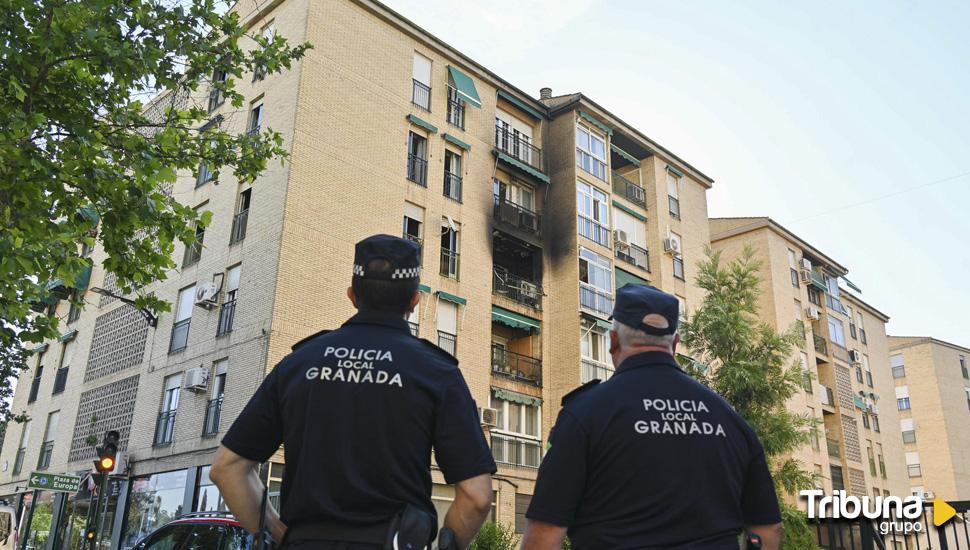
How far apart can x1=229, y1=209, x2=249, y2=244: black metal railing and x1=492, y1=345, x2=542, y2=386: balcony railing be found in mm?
9114

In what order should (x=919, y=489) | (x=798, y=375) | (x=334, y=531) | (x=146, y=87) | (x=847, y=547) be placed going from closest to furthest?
1. (x=334, y=531)
2. (x=146, y=87)
3. (x=798, y=375)
4. (x=847, y=547)
5. (x=919, y=489)

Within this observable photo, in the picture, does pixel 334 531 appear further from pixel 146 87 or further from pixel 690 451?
pixel 146 87

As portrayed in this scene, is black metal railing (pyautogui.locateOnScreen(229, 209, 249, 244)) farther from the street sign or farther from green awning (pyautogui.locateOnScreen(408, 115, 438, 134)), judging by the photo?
the street sign

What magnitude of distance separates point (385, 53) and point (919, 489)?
2035 inches

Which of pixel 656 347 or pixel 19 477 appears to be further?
pixel 19 477

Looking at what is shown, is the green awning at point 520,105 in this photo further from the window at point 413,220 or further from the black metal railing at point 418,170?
the window at point 413,220

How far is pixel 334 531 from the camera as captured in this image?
99.3 inches

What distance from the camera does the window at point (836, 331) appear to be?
45281 millimetres

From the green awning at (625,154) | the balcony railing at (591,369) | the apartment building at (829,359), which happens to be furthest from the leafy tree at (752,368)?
the apartment building at (829,359)

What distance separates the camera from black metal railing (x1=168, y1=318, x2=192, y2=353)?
25.0m

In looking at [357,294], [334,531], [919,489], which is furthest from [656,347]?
[919,489]

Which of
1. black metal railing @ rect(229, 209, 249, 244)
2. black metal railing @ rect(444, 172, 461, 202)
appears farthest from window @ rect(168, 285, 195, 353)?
black metal railing @ rect(444, 172, 461, 202)

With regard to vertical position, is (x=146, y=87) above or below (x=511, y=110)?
below

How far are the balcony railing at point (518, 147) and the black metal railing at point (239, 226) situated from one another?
9546mm
